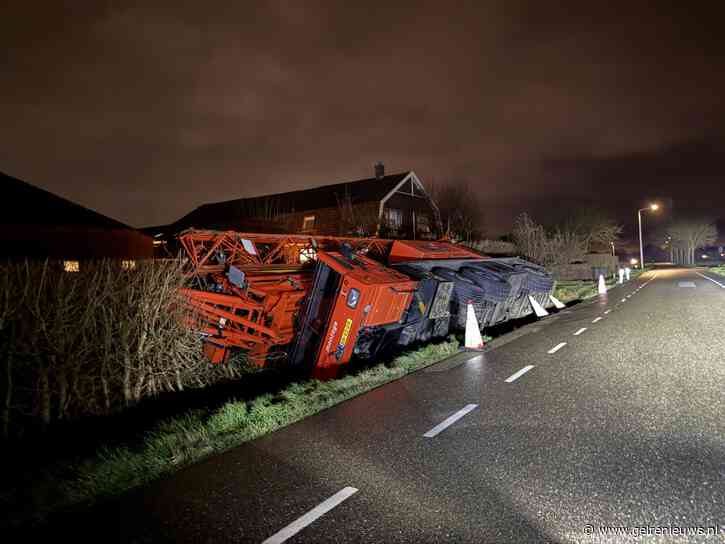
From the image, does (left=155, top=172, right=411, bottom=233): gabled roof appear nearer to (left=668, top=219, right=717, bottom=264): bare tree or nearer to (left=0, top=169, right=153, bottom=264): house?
(left=0, top=169, right=153, bottom=264): house

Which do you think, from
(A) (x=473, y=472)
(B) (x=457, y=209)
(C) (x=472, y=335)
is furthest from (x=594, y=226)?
(A) (x=473, y=472)

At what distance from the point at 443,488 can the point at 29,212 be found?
17360 millimetres

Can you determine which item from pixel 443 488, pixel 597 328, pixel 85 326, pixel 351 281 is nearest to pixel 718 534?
pixel 443 488

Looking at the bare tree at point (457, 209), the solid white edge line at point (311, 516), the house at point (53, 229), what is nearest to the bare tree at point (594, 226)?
the bare tree at point (457, 209)

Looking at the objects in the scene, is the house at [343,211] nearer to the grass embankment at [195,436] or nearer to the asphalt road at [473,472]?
the grass embankment at [195,436]

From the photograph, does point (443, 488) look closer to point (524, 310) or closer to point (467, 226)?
point (524, 310)

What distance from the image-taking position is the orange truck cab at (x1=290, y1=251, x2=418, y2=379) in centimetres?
703

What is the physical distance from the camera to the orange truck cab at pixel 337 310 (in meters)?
7.03

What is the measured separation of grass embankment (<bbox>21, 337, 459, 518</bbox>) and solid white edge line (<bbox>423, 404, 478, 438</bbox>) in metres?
1.41

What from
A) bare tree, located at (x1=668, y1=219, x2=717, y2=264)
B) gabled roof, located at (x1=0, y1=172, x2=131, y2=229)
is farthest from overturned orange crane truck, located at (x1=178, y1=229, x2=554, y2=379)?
bare tree, located at (x1=668, y1=219, x2=717, y2=264)

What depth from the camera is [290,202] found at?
36844mm

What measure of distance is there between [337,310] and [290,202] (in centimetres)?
3088

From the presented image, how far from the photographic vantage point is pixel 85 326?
5582 millimetres

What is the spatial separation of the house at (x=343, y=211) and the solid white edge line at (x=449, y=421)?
22.6 metres
